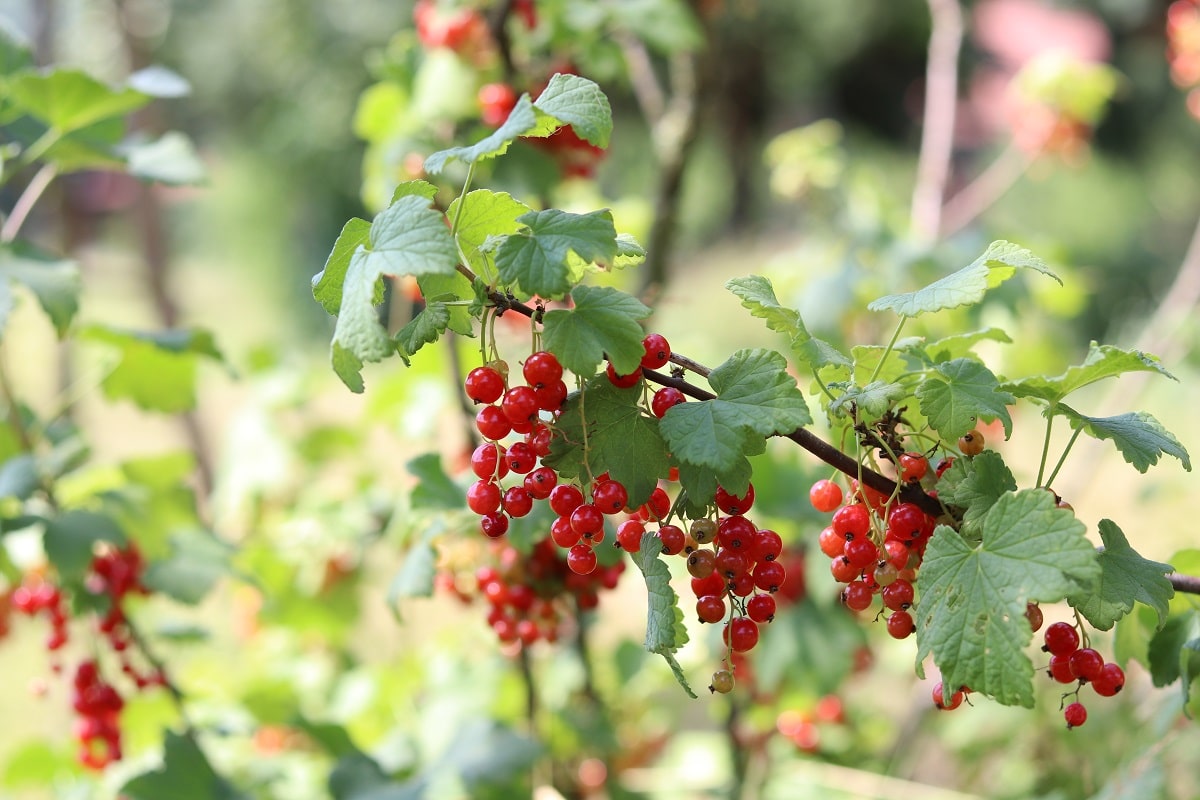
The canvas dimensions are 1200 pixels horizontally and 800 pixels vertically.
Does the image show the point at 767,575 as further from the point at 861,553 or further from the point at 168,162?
the point at 168,162

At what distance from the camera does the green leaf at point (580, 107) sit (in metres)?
0.75

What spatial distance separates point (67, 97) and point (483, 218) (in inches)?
36.9

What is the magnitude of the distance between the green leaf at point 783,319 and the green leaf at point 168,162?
108cm

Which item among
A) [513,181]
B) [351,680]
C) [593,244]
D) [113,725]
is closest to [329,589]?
[351,680]

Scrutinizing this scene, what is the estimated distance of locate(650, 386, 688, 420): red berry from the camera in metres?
0.81

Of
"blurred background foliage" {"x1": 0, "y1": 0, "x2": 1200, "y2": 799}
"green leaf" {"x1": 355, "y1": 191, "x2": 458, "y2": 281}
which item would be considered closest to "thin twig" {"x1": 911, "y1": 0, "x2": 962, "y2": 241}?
"blurred background foliage" {"x1": 0, "y1": 0, "x2": 1200, "y2": 799}

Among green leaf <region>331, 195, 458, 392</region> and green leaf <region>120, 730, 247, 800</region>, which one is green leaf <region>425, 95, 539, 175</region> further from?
green leaf <region>120, 730, 247, 800</region>

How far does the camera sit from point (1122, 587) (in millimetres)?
788

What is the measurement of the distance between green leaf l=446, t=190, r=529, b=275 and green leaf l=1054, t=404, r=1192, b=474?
472 millimetres

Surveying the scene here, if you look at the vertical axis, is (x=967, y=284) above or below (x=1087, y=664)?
above

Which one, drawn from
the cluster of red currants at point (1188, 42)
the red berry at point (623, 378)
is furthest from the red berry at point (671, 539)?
the cluster of red currants at point (1188, 42)

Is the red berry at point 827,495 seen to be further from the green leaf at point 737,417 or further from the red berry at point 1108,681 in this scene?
the red berry at point 1108,681

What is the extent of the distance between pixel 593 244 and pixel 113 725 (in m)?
1.37

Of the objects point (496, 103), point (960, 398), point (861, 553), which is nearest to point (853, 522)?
point (861, 553)
